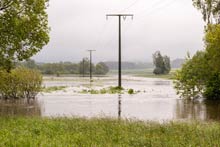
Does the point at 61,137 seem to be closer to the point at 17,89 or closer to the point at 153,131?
the point at 153,131

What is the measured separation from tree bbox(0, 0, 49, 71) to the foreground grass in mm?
4763

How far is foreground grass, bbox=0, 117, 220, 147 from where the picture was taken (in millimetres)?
10758

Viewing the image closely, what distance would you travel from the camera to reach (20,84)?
33000 mm

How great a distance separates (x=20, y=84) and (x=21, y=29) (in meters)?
14.3

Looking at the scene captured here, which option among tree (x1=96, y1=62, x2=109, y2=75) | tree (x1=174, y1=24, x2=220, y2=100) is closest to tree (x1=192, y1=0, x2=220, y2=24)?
tree (x1=174, y1=24, x2=220, y2=100)

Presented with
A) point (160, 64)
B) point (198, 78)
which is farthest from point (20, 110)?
point (160, 64)

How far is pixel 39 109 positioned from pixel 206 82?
573 inches

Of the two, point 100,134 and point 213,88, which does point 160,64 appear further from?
point 100,134

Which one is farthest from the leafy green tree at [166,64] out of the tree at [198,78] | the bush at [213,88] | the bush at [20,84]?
the bush at [20,84]

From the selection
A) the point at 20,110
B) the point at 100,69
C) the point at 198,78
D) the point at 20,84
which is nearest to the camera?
the point at 20,110

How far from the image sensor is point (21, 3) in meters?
19.8

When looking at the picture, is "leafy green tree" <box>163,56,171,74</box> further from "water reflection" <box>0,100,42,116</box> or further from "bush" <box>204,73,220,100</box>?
"water reflection" <box>0,100,42,116</box>

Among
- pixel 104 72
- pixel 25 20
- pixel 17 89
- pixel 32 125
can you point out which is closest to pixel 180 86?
pixel 17 89

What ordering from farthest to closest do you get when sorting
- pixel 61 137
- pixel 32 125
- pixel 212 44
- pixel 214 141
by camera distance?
pixel 212 44 < pixel 32 125 < pixel 61 137 < pixel 214 141
